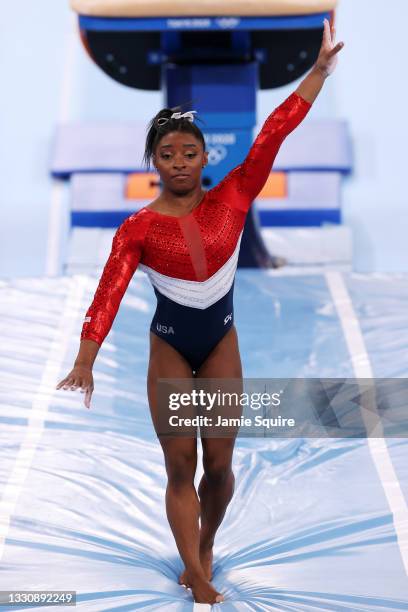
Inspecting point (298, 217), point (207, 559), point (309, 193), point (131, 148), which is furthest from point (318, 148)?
point (207, 559)

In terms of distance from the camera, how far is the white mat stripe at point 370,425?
3934 mm

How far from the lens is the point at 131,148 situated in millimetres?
7504

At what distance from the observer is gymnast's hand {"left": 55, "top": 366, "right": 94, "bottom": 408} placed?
3.25m

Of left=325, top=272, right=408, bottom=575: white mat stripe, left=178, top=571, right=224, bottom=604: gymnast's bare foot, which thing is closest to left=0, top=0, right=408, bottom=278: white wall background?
left=325, top=272, right=408, bottom=575: white mat stripe

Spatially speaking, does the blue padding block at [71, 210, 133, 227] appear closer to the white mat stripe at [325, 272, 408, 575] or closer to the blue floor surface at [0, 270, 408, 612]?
the blue floor surface at [0, 270, 408, 612]

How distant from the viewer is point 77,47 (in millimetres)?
9484

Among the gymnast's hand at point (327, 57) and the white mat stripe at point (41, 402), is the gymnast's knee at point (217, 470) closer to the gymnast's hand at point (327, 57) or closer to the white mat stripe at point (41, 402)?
the white mat stripe at point (41, 402)

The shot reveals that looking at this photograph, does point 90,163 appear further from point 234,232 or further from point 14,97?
point 234,232

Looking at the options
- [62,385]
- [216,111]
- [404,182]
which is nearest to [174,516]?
[62,385]

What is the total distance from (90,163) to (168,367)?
404cm

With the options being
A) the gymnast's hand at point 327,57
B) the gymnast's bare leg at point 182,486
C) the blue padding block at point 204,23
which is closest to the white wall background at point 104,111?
the blue padding block at point 204,23

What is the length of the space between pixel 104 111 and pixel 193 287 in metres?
5.26

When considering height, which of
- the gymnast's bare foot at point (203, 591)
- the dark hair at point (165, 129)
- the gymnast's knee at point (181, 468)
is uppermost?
the dark hair at point (165, 129)

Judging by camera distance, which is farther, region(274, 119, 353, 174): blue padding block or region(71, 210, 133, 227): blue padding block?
region(274, 119, 353, 174): blue padding block
